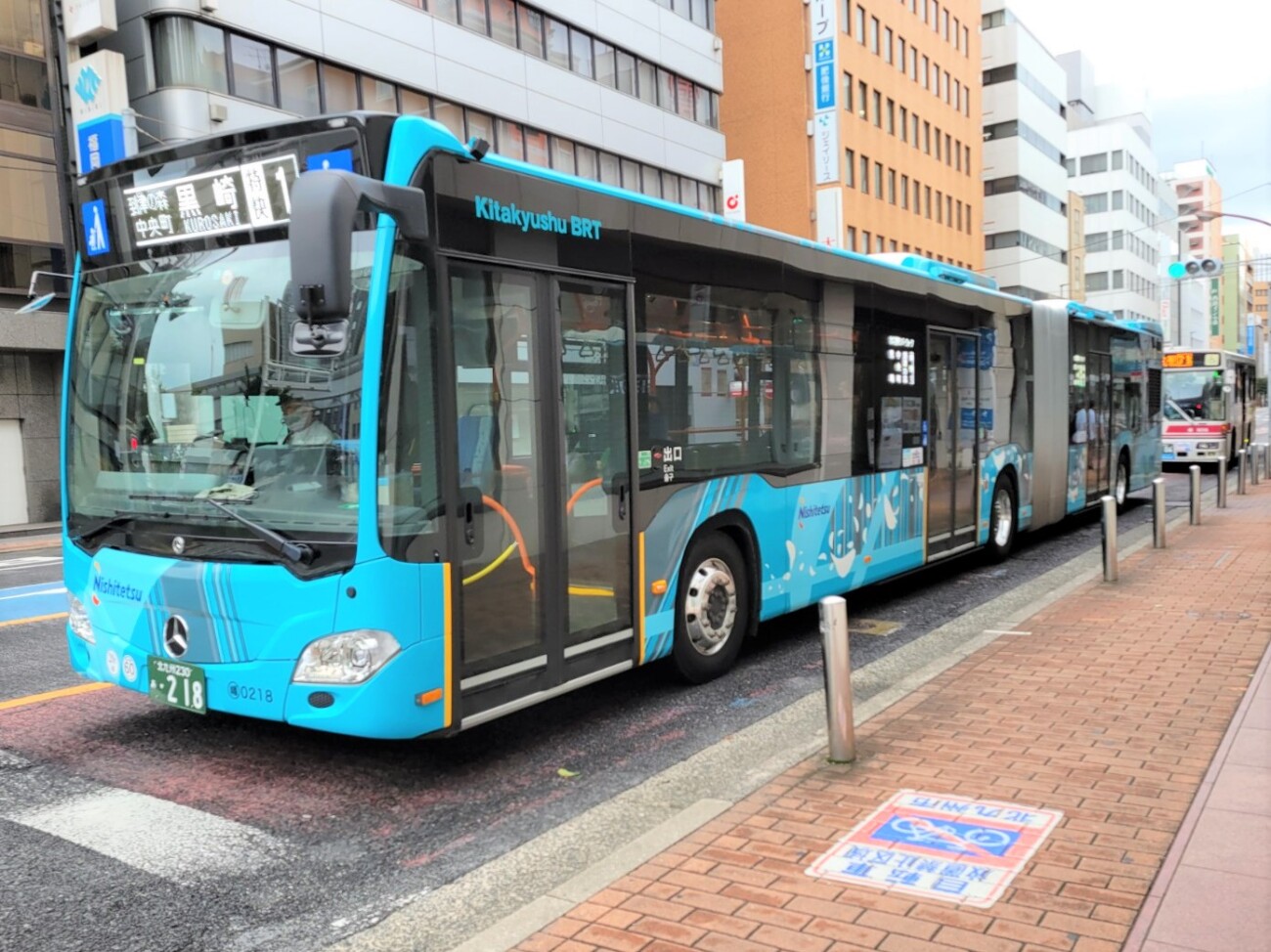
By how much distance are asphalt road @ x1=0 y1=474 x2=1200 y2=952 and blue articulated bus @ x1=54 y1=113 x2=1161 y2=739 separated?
1.47 feet

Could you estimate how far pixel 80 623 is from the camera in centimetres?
579

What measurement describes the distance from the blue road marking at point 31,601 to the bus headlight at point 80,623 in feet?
15.1

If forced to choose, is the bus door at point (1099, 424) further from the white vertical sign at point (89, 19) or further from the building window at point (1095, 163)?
the building window at point (1095, 163)

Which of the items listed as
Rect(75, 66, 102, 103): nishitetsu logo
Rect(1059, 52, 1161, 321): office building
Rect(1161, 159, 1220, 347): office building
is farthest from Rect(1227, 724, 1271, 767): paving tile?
Rect(1161, 159, 1220, 347): office building

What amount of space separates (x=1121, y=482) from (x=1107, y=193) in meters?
82.0

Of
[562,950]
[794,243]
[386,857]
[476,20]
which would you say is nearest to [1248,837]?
[562,950]

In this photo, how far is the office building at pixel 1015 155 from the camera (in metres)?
70.1

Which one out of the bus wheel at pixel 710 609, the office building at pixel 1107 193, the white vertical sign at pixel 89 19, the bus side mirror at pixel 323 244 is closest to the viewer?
the bus side mirror at pixel 323 244

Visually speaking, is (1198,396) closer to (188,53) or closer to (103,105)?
(188,53)

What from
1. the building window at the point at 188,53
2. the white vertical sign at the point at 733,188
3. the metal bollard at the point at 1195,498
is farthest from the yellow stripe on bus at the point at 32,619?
the white vertical sign at the point at 733,188

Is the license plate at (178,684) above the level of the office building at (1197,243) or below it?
below

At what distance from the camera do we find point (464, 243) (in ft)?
17.0

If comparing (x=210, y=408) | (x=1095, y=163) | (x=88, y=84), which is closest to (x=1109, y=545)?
(x=210, y=408)

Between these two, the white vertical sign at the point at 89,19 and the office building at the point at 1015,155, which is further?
the office building at the point at 1015,155
